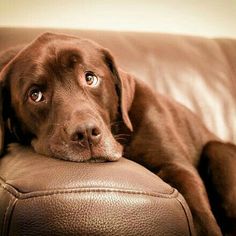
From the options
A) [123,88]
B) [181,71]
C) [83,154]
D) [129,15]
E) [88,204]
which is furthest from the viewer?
[129,15]

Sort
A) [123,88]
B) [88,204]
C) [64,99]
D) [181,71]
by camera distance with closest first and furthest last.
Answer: [88,204]
[64,99]
[123,88]
[181,71]

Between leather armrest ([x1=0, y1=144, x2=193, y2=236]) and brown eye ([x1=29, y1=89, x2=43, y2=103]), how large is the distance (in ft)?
1.85

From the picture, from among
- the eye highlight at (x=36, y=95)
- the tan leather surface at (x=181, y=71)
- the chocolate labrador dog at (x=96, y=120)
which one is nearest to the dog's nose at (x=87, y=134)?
the chocolate labrador dog at (x=96, y=120)

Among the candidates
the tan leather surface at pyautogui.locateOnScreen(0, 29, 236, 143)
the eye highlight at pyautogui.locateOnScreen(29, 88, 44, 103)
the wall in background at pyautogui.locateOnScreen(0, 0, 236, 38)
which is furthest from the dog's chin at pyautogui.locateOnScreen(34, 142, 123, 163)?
the wall in background at pyautogui.locateOnScreen(0, 0, 236, 38)

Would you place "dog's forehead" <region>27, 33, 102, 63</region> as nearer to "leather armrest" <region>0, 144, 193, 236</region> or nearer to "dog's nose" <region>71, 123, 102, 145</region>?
"dog's nose" <region>71, 123, 102, 145</region>

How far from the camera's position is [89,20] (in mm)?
2330

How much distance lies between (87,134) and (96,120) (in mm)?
62

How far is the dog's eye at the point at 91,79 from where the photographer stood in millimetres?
1463

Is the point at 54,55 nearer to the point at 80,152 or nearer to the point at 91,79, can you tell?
the point at 91,79

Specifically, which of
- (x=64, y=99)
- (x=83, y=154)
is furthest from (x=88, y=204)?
(x=64, y=99)

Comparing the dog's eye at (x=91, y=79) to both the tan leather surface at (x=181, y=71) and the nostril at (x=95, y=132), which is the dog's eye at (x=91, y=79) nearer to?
the nostril at (x=95, y=132)

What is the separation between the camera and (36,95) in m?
1.41

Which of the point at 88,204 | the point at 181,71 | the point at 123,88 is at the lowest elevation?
the point at 181,71

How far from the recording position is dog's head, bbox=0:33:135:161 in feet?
4.01
